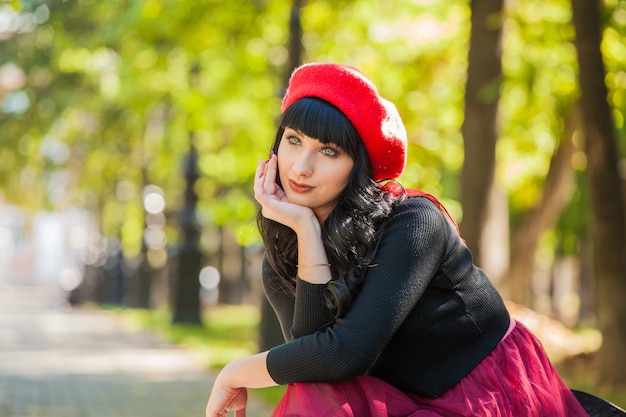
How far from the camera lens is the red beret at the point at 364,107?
3098mm

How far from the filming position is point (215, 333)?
20438 mm

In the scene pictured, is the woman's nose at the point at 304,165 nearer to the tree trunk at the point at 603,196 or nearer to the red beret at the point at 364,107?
the red beret at the point at 364,107

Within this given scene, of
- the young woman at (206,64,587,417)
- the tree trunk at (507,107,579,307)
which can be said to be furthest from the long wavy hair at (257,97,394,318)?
the tree trunk at (507,107,579,307)

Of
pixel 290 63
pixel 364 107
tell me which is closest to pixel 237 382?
pixel 364 107

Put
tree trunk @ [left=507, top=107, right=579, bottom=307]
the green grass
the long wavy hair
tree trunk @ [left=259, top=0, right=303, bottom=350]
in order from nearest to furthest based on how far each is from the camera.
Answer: the long wavy hair, tree trunk @ [left=259, top=0, right=303, bottom=350], the green grass, tree trunk @ [left=507, top=107, right=579, bottom=307]

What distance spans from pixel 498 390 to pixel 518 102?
16.8 metres

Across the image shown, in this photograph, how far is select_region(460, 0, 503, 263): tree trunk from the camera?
13508mm

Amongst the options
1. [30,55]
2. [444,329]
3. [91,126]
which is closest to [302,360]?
[444,329]

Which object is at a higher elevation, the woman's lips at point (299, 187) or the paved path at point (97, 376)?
the woman's lips at point (299, 187)

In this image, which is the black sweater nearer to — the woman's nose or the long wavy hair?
the long wavy hair

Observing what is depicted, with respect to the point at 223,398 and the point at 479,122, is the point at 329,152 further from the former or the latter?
the point at 479,122

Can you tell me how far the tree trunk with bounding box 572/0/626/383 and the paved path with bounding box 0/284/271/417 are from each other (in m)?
3.50

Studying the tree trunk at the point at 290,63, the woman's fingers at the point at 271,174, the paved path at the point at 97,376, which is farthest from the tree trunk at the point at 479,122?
the woman's fingers at the point at 271,174

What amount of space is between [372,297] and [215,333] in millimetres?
17702
